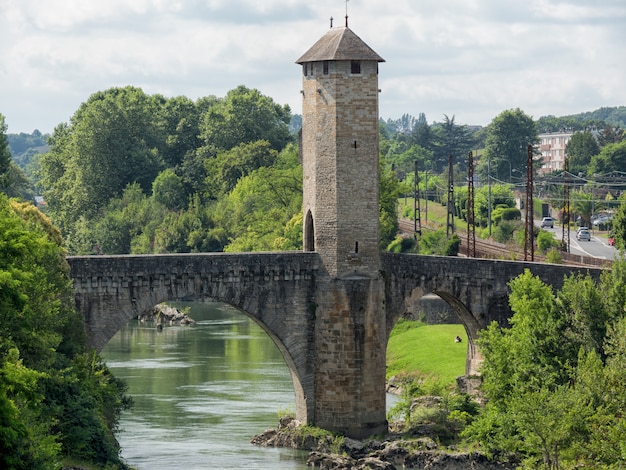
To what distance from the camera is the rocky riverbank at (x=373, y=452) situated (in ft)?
175

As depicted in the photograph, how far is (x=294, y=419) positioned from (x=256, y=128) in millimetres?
69290

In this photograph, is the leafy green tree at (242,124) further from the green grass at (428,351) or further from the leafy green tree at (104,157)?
the green grass at (428,351)

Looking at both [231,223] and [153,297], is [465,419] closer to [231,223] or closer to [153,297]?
[153,297]

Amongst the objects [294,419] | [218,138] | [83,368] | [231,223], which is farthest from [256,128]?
[83,368]

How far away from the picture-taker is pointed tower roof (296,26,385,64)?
56.0 meters

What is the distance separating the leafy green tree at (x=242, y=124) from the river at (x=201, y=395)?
115ft

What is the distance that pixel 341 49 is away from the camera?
56156 millimetres

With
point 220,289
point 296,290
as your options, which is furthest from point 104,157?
point 220,289

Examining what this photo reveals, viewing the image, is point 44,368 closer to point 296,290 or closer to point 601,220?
point 296,290

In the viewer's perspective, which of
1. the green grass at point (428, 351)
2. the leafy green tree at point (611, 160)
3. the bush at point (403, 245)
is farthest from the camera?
the leafy green tree at point (611, 160)

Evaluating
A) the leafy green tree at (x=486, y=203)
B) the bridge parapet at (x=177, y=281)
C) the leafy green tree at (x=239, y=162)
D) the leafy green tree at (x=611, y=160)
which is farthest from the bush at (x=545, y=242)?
the leafy green tree at (x=611, y=160)

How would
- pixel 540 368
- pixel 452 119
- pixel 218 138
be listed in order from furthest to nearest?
pixel 452 119
pixel 218 138
pixel 540 368

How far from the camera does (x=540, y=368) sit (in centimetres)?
5241

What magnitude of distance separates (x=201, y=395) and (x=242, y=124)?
204ft
